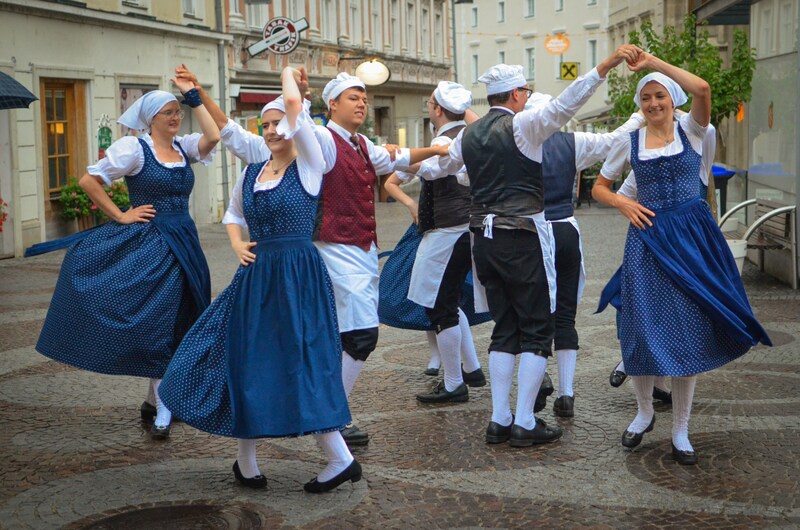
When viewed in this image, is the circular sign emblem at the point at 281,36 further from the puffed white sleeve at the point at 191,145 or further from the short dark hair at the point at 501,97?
the short dark hair at the point at 501,97

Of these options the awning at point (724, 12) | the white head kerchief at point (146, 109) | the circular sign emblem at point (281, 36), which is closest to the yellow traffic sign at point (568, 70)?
the circular sign emblem at point (281, 36)

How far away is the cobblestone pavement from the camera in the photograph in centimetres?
521

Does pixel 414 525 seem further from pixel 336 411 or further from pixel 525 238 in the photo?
pixel 525 238

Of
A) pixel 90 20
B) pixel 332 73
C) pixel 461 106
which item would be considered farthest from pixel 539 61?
pixel 461 106

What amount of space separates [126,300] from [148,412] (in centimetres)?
70

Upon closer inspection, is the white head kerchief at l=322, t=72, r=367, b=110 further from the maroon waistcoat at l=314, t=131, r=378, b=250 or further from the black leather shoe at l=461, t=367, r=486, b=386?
the black leather shoe at l=461, t=367, r=486, b=386

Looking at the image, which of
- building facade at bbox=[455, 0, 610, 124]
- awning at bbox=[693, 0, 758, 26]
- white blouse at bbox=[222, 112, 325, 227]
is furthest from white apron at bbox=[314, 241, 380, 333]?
building facade at bbox=[455, 0, 610, 124]

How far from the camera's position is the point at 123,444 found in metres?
6.52

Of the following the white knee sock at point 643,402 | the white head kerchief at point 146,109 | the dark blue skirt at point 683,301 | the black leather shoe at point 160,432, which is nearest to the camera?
the dark blue skirt at point 683,301

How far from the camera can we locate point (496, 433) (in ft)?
21.1

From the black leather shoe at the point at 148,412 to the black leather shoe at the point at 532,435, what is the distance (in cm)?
204

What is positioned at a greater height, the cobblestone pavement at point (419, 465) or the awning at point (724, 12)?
the awning at point (724, 12)

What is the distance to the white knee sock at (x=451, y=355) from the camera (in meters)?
7.48

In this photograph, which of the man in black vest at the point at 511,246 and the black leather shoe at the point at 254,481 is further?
the man in black vest at the point at 511,246
